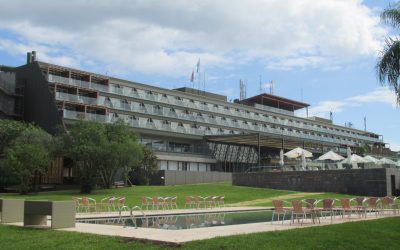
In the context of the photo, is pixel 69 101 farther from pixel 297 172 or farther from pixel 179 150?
pixel 297 172

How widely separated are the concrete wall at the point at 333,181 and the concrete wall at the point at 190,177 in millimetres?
12116

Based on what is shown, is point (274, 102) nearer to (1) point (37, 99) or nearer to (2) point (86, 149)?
(1) point (37, 99)

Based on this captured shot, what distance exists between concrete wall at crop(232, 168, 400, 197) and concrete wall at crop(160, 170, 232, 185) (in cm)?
1212

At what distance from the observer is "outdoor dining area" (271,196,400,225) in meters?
16.7

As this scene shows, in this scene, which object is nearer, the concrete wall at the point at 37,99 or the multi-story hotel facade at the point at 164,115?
the concrete wall at the point at 37,99

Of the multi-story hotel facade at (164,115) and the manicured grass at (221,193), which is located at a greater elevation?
the multi-story hotel facade at (164,115)

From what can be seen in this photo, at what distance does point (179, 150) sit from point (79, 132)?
26.8 meters

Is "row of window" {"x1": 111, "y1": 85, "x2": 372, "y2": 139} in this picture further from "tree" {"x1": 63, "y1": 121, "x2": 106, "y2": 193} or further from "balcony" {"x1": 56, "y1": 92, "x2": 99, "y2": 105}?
"tree" {"x1": 63, "y1": 121, "x2": 106, "y2": 193}

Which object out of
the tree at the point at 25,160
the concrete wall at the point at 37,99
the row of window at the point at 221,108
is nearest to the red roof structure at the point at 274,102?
the row of window at the point at 221,108

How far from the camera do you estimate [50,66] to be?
6191cm

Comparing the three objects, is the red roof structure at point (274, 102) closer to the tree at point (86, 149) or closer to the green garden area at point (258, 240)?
the tree at point (86, 149)

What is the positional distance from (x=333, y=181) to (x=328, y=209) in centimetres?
2375

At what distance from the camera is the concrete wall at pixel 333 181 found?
37.8 metres

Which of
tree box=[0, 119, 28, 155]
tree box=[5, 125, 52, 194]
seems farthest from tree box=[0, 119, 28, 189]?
tree box=[5, 125, 52, 194]
